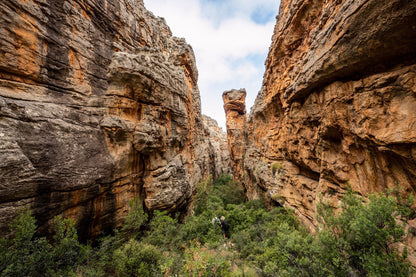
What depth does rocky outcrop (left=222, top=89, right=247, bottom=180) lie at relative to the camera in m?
27.6

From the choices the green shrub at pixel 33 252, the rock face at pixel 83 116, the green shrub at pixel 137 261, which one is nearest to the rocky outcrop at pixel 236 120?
the rock face at pixel 83 116

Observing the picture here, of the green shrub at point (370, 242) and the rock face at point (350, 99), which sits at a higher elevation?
the rock face at point (350, 99)

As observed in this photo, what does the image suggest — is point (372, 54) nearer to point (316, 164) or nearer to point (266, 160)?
point (316, 164)

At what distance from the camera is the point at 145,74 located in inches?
327

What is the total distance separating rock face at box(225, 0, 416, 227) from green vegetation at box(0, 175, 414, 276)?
1022 millimetres

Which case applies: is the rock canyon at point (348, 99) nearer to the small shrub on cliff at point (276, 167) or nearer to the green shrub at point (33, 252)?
the small shrub on cliff at point (276, 167)

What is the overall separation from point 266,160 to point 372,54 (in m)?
10.2

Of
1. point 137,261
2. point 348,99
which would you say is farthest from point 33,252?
point 348,99

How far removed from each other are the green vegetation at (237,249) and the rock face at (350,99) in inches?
40.2

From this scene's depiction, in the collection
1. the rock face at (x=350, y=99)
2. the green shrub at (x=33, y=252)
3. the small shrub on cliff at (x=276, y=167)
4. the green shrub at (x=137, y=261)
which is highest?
the rock face at (x=350, y=99)

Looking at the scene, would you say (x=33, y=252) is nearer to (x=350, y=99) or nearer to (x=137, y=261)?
(x=137, y=261)

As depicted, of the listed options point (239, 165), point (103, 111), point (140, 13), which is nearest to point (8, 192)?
point (103, 111)

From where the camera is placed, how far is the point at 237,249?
25.2 feet

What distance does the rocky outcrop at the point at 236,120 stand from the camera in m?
27.6
